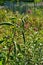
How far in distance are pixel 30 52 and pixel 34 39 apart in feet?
0.94

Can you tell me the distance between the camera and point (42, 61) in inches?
123

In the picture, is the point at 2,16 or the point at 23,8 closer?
the point at 2,16

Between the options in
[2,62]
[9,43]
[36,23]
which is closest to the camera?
[2,62]

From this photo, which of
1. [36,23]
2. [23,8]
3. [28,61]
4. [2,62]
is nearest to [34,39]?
[28,61]

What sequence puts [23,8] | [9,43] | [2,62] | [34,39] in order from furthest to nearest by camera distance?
[23,8] < [34,39] < [9,43] < [2,62]

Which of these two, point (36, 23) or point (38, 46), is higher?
point (38, 46)

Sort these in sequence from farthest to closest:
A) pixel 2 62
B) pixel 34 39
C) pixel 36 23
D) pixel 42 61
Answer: pixel 36 23 → pixel 34 39 → pixel 42 61 → pixel 2 62

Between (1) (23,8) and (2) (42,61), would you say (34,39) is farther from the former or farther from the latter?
(1) (23,8)

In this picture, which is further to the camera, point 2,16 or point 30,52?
point 2,16

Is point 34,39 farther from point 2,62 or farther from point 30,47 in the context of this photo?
point 2,62

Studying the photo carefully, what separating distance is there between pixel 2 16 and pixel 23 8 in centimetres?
1201

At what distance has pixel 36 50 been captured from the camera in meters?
3.21

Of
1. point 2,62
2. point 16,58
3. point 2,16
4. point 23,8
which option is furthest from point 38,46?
point 23,8

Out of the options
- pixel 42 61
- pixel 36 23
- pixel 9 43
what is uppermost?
pixel 9 43
